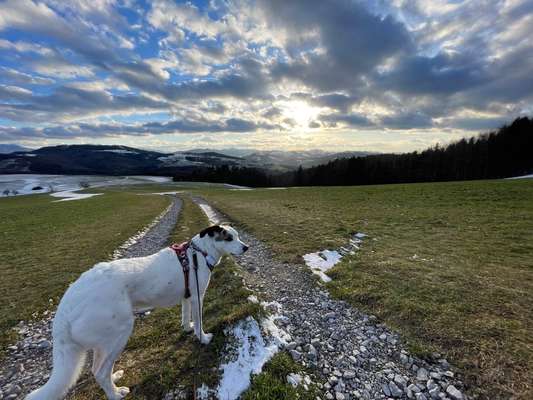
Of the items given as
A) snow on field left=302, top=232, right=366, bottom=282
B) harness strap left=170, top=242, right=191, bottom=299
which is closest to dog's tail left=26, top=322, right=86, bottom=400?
harness strap left=170, top=242, right=191, bottom=299

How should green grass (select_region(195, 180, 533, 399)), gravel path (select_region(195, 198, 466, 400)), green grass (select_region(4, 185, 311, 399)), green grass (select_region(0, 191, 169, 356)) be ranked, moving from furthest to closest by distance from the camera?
green grass (select_region(0, 191, 169, 356)) < green grass (select_region(195, 180, 533, 399)) < green grass (select_region(4, 185, 311, 399)) < gravel path (select_region(195, 198, 466, 400))

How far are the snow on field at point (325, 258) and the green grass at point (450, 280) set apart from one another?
1.31ft

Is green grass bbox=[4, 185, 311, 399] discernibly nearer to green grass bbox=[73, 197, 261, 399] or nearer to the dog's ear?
green grass bbox=[73, 197, 261, 399]

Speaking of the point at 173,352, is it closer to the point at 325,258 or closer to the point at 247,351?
the point at 247,351

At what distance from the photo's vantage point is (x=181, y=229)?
63.8ft

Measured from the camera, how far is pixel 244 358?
5105 millimetres

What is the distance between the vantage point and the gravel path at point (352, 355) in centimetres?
452

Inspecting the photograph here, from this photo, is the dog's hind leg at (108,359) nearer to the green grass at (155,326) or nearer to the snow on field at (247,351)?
the green grass at (155,326)

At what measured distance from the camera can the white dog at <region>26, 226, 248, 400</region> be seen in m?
3.90

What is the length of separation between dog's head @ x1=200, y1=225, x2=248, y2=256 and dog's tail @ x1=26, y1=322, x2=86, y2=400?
307cm

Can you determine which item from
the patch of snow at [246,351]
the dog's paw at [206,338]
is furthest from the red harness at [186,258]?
the patch of snow at [246,351]

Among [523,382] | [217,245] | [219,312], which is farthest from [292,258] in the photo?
[523,382]

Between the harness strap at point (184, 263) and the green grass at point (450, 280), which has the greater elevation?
the harness strap at point (184, 263)

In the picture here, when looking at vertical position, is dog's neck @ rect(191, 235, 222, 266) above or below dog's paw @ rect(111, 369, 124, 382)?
above
